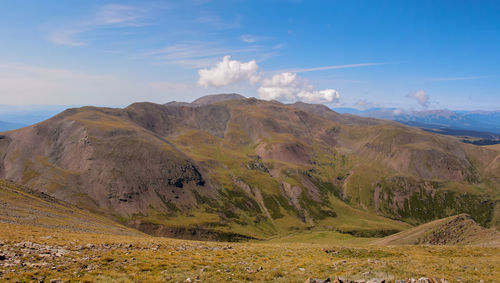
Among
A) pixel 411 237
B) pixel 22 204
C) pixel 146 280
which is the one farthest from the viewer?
pixel 411 237

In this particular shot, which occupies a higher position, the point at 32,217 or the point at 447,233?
the point at 32,217

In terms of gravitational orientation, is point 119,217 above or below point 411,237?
below

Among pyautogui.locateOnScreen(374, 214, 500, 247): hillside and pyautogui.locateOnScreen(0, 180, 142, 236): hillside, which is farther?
pyautogui.locateOnScreen(374, 214, 500, 247): hillside

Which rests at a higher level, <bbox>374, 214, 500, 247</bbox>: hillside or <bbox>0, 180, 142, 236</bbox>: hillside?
<bbox>0, 180, 142, 236</bbox>: hillside

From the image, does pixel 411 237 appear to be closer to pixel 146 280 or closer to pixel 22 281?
pixel 146 280

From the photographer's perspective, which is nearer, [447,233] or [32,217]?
[32,217]

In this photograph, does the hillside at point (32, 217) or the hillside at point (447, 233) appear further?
the hillside at point (447, 233)

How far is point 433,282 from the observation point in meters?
17.4

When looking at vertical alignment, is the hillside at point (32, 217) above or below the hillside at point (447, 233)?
above

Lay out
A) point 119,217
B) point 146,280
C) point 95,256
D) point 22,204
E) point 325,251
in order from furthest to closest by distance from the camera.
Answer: point 119,217 < point 22,204 < point 325,251 < point 95,256 < point 146,280

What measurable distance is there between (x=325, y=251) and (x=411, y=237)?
6904 cm

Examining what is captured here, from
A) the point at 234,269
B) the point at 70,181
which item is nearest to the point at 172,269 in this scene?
the point at 234,269

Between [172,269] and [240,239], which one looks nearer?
[172,269]

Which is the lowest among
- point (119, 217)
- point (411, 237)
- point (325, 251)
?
point (119, 217)
